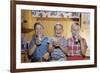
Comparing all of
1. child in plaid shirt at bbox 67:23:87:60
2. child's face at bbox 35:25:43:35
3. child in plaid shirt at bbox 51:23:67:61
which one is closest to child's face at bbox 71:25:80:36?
child in plaid shirt at bbox 67:23:87:60

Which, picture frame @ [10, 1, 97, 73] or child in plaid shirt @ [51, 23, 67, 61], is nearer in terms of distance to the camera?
picture frame @ [10, 1, 97, 73]

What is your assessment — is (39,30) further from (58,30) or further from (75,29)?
(75,29)

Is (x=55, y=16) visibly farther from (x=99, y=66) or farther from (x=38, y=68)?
(x=99, y=66)

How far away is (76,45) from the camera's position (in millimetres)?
1780

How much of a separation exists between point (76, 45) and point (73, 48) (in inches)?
1.6

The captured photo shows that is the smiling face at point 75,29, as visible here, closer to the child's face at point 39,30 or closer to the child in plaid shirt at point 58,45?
the child in plaid shirt at point 58,45

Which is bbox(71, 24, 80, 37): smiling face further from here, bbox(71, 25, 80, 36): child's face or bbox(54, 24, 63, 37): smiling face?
bbox(54, 24, 63, 37): smiling face

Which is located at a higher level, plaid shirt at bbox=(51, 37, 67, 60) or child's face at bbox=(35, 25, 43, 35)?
child's face at bbox=(35, 25, 43, 35)

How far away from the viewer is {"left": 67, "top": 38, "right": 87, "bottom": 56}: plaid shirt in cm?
176

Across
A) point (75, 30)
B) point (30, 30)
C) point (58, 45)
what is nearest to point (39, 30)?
point (30, 30)

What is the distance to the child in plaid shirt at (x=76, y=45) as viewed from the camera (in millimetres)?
1759

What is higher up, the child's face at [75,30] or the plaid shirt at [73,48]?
the child's face at [75,30]

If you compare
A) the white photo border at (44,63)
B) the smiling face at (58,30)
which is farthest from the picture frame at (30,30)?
the smiling face at (58,30)

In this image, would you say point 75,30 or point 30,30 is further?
point 75,30
